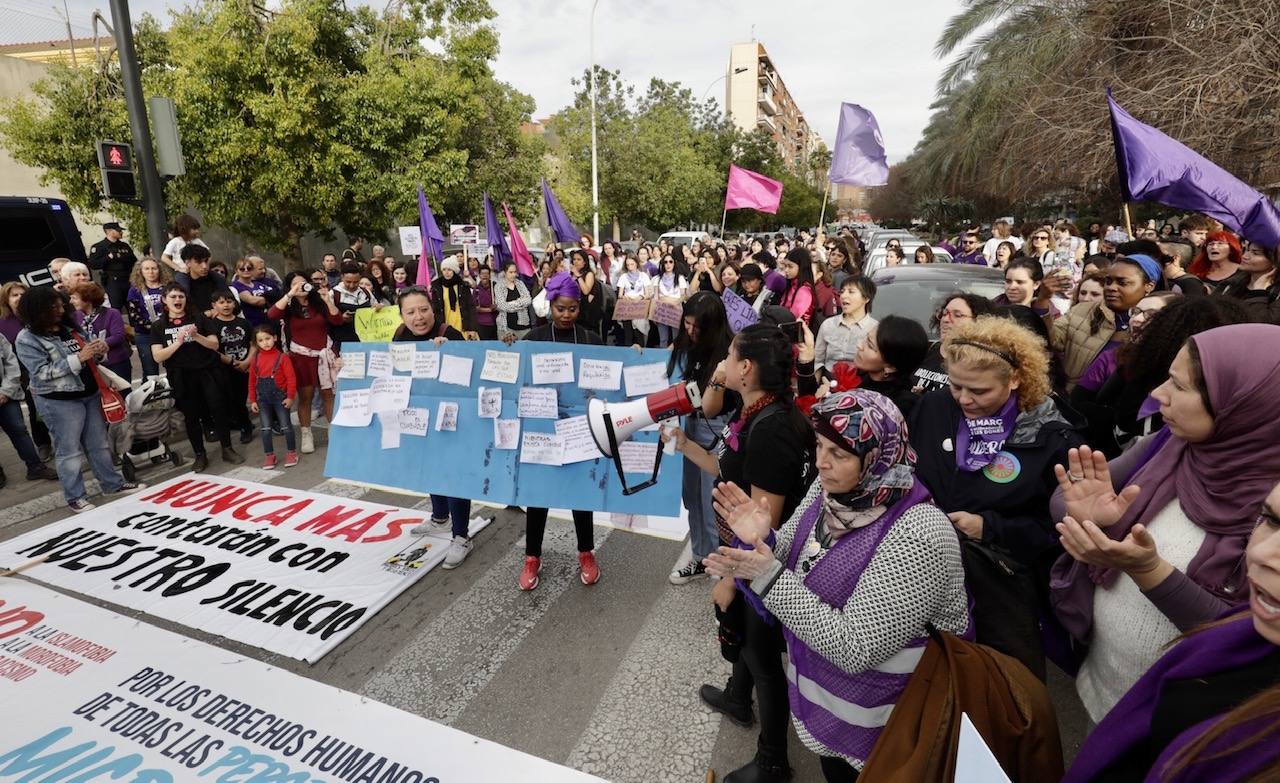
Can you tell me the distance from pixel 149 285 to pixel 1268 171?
52.6 feet

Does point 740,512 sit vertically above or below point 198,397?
above

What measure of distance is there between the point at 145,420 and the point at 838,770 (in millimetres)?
6625

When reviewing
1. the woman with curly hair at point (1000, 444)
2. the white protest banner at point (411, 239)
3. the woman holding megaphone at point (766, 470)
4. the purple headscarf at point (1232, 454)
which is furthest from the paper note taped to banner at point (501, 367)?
the white protest banner at point (411, 239)

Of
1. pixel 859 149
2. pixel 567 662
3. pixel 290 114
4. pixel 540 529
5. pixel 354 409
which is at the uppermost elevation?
pixel 290 114

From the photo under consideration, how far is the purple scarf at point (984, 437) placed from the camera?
2320mm

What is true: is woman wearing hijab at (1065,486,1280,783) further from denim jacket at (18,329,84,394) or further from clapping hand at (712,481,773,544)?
denim jacket at (18,329,84,394)

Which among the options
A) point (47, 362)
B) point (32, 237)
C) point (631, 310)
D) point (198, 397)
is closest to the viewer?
point (47, 362)

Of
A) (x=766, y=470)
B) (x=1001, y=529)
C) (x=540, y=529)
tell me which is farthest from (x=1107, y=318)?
(x=540, y=529)

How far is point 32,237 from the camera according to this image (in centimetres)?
1006

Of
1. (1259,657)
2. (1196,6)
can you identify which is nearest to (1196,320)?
(1259,657)

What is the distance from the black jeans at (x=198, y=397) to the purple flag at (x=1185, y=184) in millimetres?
7891

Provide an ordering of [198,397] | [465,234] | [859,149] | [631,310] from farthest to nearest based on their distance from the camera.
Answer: [859,149], [465,234], [631,310], [198,397]

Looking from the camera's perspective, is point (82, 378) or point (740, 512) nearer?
point (740, 512)

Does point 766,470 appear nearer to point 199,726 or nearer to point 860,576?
point 860,576
